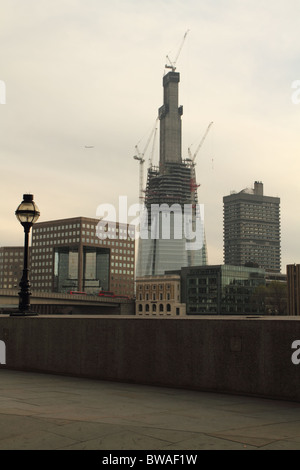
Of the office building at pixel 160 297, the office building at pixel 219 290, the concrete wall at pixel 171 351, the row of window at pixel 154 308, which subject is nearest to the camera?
the concrete wall at pixel 171 351

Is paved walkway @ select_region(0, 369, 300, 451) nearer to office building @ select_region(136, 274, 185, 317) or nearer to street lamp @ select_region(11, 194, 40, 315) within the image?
street lamp @ select_region(11, 194, 40, 315)

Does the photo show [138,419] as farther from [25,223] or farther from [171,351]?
[25,223]

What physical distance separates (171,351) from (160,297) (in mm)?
177802

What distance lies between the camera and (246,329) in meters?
9.84

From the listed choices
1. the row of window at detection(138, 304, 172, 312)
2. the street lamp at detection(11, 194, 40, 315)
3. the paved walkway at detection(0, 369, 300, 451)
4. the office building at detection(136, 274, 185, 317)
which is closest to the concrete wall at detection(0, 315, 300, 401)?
the paved walkway at detection(0, 369, 300, 451)

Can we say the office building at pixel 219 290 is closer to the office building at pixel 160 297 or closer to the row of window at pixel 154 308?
the office building at pixel 160 297

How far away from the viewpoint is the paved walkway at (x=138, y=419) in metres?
5.70

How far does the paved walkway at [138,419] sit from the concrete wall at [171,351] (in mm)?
347

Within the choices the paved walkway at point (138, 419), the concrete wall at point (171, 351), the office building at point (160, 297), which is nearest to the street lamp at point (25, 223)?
the concrete wall at point (171, 351)

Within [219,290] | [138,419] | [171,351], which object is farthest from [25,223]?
[219,290]

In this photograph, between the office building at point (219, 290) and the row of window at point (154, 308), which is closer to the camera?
the office building at point (219, 290)

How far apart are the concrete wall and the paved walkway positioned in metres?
0.35
